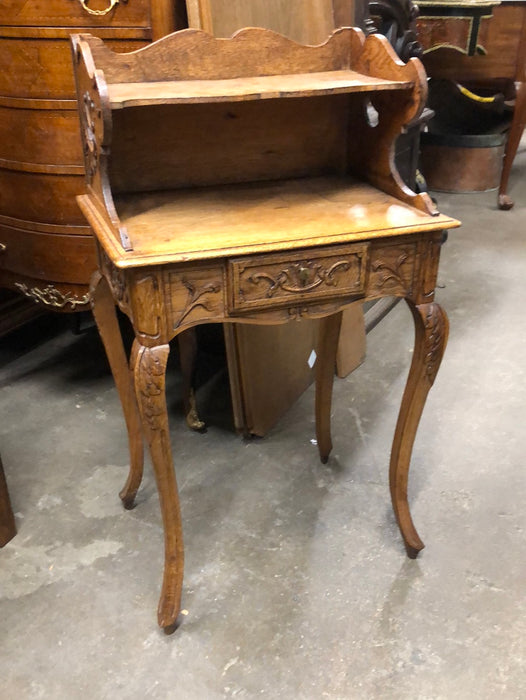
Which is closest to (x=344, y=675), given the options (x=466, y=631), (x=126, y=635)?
(x=466, y=631)

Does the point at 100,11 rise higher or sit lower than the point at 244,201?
higher

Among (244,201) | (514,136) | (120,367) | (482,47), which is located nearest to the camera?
(244,201)

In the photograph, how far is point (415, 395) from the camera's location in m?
1.47

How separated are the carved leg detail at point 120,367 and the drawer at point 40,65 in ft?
1.92

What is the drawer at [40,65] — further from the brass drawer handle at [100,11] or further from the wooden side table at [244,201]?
the wooden side table at [244,201]

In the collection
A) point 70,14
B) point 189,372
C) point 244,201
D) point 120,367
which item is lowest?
point 189,372

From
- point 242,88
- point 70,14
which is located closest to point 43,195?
point 70,14

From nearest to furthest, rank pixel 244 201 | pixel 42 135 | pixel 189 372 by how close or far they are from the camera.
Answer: pixel 244 201, pixel 42 135, pixel 189 372

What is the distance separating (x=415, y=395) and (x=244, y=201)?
22.2 inches

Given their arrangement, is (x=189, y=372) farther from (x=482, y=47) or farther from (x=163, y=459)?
(x=482, y=47)

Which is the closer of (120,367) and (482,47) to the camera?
(120,367)

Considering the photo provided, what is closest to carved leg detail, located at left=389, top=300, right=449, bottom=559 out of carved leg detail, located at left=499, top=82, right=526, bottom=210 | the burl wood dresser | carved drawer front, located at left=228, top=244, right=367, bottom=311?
carved drawer front, located at left=228, top=244, right=367, bottom=311

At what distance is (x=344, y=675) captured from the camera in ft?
4.39

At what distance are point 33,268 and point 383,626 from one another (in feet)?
4.51
